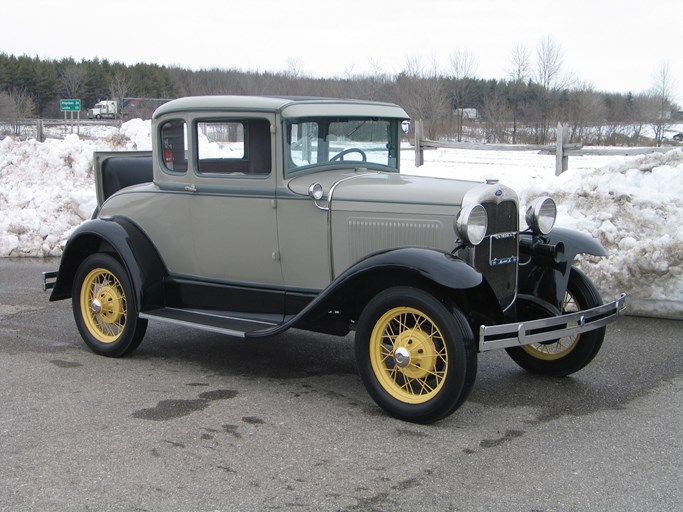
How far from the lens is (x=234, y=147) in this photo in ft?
19.2

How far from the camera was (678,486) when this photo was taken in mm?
3770

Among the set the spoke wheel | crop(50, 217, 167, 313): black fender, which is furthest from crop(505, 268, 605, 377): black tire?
crop(50, 217, 167, 313): black fender

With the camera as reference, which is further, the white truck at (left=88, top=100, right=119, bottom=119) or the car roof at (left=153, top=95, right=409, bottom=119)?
the white truck at (left=88, top=100, right=119, bottom=119)

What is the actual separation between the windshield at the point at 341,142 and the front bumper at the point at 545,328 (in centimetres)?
196

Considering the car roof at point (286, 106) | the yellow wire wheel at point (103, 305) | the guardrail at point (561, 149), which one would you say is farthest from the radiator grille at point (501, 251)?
the guardrail at point (561, 149)

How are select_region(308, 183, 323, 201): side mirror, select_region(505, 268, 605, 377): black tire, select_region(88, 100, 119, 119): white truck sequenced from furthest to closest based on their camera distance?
select_region(88, 100, 119, 119): white truck → select_region(505, 268, 605, 377): black tire → select_region(308, 183, 323, 201): side mirror

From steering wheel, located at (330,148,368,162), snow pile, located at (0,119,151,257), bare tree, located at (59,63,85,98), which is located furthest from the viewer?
bare tree, located at (59,63,85,98)

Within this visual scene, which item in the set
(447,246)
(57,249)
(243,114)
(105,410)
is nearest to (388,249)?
(447,246)

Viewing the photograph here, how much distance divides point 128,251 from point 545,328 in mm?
Answer: 3229

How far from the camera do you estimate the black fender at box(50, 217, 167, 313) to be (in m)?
5.98

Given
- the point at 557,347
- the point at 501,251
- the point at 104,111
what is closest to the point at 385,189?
the point at 501,251

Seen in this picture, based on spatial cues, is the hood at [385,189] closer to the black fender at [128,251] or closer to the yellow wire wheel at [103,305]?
the black fender at [128,251]

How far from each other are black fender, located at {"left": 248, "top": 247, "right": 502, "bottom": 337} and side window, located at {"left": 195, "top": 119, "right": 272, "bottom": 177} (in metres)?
1.13

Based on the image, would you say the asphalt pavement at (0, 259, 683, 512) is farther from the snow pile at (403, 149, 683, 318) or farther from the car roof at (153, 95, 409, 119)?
the car roof at (153, 95, 409, 119)
